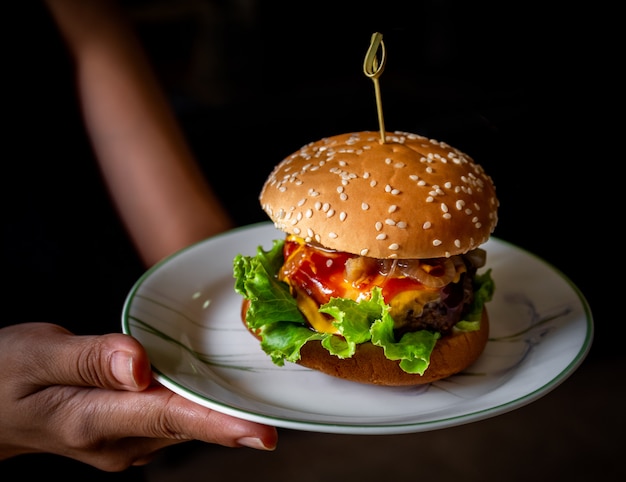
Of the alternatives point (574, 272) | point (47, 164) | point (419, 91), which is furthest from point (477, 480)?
point (419, 91)

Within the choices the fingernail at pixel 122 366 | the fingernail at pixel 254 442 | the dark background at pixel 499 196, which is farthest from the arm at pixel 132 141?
the fingernail at pixel 254 442

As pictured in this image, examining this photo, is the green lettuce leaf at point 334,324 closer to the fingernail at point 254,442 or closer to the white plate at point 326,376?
the white plate at point 326,376

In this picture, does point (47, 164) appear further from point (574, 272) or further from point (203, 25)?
point (203, 25)

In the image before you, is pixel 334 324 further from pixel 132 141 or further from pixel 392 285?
pixel 132 141

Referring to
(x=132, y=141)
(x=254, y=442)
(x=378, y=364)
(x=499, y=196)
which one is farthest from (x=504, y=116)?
(x=254, y=442)

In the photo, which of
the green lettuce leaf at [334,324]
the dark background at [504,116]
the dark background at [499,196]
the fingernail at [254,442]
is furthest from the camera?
the dark background at [504,116]

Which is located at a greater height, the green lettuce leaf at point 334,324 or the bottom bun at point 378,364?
the green lettuce leaf at point 334,324
